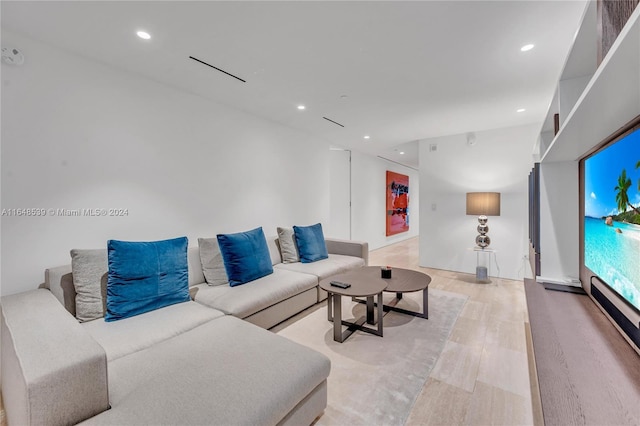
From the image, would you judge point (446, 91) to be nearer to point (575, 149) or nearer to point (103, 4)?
point (575, 149)

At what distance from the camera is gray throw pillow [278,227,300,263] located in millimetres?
3574

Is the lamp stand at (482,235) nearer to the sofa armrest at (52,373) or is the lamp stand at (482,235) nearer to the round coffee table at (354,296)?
the round coffee table at (354,296)

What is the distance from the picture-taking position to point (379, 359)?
6.86 ft

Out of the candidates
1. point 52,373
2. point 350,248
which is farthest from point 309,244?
point 52,373

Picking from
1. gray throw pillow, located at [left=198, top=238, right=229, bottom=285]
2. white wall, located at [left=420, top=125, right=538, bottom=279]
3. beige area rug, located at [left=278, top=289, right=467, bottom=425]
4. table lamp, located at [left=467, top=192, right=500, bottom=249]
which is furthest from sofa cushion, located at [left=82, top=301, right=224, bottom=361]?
white wall, located at [left=420, top=125, right=538, bottom=279]

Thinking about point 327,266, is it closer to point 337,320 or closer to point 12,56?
point 337,320

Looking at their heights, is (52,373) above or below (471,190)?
below

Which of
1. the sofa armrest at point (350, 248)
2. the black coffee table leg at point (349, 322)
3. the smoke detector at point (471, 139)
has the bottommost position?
the black coffee table leg at point (349, 322)

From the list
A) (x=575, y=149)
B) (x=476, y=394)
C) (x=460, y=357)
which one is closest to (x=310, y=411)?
(x=476, y=394)

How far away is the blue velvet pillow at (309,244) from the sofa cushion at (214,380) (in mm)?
1895

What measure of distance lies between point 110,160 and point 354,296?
92.4 inches

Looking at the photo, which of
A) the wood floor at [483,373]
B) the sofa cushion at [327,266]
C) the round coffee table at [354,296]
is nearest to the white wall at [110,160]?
the sofa cushion at [327,266]

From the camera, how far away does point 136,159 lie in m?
2.47

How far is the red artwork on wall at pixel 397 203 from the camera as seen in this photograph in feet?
24.1
